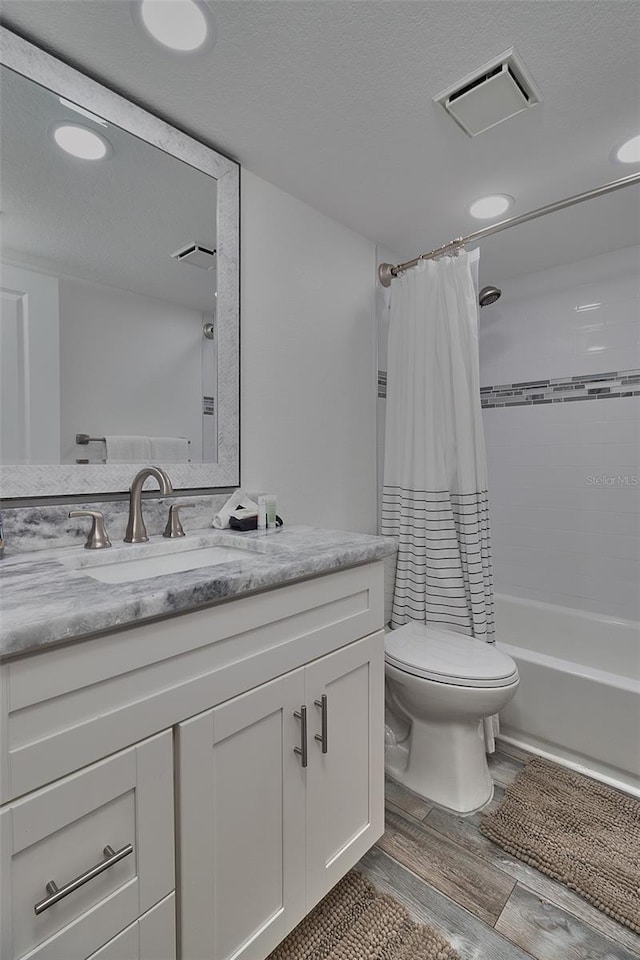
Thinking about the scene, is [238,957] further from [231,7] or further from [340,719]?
[231,7]

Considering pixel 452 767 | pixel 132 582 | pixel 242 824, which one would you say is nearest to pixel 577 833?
pixel 452 767

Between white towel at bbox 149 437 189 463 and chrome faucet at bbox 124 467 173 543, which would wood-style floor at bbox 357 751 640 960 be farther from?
white towel at bbox 149 437 189 463

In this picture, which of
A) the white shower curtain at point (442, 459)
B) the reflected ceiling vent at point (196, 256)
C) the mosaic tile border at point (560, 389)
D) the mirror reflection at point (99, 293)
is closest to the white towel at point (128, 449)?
the mirror reflection at point (99, 293)

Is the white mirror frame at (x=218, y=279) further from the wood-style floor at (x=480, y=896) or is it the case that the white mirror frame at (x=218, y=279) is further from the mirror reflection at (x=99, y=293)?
the wood-style floor at (x=480, y=896)

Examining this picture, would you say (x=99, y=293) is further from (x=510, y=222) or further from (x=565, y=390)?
(x=565, y=390)

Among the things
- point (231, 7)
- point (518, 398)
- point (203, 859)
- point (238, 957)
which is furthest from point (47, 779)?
point (518, 398)

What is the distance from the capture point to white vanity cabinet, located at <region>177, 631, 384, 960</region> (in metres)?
0.83

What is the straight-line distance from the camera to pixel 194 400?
1.47m

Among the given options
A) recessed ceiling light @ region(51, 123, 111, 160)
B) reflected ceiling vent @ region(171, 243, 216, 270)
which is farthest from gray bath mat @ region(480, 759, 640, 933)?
recessed ceiling light @ region(51, 123, 111, 160)

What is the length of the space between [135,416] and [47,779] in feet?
3.10

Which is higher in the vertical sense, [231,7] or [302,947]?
[231,7]

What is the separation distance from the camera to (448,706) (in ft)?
5.00

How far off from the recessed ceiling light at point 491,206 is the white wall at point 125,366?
1275 millimetres

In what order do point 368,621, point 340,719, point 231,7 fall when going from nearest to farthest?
1. point 231,7
2. point 340,719
3. point 368,621
